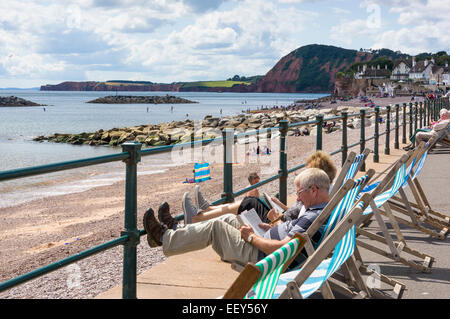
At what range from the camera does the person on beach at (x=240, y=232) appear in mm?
3781

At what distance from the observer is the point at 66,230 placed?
12.0 m

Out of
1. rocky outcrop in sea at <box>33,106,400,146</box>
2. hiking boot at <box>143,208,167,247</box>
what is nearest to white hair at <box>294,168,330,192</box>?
hiking boot at <box>143,208,167,247</box>

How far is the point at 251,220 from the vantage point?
4.21 m

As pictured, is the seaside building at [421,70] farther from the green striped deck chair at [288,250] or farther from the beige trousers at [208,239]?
the beige trousers at [208,239]

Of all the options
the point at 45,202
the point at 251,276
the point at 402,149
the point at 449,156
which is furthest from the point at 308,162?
the point at 45,202

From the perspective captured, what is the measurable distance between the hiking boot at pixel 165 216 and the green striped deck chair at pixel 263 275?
138cm

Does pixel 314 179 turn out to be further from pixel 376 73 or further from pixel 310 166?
pixel 376 73

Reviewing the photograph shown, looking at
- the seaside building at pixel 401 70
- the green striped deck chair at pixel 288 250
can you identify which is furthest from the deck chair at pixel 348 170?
the seaside building at pixel 401 70

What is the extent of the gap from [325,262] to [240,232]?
0.65m

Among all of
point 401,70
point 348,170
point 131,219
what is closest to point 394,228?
point 348,170

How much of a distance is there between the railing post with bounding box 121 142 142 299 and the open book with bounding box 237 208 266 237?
0.80 metres
